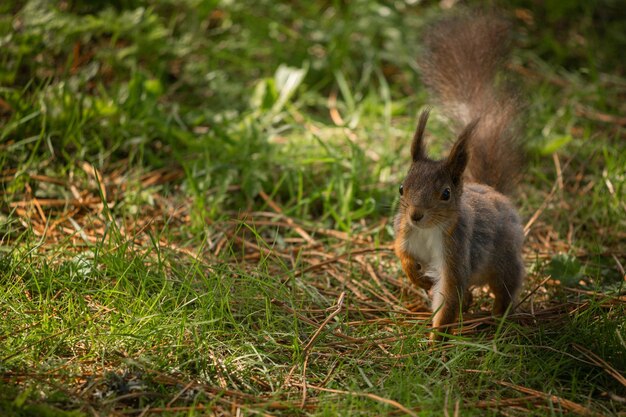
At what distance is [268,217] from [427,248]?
95 cm

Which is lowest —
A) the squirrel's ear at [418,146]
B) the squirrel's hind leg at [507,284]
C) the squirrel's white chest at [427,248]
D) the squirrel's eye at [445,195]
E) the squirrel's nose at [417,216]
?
the squirrel's hind leg at [507,284]

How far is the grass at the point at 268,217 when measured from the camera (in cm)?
209

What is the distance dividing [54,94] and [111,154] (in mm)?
373

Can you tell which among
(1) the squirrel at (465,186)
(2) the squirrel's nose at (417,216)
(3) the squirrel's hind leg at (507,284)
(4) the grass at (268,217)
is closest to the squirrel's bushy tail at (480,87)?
(1) the squirrel at (465,186)

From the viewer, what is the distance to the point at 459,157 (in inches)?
92.0

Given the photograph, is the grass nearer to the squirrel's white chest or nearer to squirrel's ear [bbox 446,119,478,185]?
the squirrel's white chest

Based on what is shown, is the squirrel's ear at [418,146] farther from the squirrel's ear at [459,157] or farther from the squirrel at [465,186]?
the squirrel's ear at [459,157]

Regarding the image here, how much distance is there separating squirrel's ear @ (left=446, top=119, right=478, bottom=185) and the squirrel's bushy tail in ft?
1.65

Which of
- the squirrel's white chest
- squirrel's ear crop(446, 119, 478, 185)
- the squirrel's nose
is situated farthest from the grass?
squirrel's ear crop(446, 119, 478, 185)

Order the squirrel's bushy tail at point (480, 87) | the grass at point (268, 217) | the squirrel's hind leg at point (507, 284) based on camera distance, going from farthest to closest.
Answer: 1. the squirrel's bushy tail at point (480, 87)
2. the squirrel's hind leg at point (507, 284)
3. the grass at point (268, 217)

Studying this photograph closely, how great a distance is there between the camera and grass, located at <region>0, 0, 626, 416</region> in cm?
209

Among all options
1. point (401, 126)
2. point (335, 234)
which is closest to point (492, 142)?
point (335, 234)

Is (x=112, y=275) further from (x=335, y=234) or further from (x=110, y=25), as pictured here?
(x=110, y=25)

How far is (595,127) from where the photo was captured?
3.97 metres
